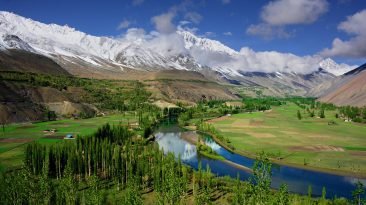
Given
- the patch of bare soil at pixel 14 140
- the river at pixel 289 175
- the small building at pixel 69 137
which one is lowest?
the river at pixel 289 175

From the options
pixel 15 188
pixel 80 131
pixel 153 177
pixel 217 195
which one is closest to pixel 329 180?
pixel 217 195

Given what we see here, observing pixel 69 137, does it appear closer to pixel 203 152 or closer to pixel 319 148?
pixel 203 152

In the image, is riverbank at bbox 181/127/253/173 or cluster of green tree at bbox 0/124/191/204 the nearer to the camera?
cluster of green tree at bbox 0/124/191/204

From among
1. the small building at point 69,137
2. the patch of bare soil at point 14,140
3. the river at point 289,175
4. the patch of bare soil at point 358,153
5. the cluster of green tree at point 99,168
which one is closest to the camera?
the cluster of green tree at point 99,168

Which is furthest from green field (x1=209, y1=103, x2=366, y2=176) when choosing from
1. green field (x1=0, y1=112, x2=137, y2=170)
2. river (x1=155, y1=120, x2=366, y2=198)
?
green field (x1=0, y1=112, x2=137, y2=170)

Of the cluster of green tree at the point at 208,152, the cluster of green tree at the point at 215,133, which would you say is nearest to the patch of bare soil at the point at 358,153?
the cluster of green tree at the point at 215,133

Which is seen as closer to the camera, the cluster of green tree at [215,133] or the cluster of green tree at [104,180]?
Result: the cluster of green tree at [104,180]

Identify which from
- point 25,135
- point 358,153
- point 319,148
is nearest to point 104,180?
point 25,135

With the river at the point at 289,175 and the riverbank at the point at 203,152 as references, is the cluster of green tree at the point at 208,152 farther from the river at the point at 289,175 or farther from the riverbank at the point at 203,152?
the river at the point at 289,175

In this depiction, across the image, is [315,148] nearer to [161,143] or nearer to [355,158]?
[355,158]

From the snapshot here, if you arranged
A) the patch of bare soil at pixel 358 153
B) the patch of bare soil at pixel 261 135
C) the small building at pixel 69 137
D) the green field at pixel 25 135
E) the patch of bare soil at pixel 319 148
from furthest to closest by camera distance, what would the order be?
the patch of bare soil at pixel 261 135, the small building at pixel 69 137, the patch of bare soil at pixel 319 148, the patch of bare soil at pixel 358 153, the green field at pixel 25 135

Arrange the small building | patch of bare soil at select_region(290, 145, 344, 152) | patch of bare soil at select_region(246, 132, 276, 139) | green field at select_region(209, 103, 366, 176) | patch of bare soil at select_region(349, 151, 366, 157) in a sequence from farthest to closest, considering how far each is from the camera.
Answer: patch of bare soil at select_region(246, 132, 276, 139) → the small building → patch of bare soil at select_region(290, 145, 344, 152) → patch of bare soil at select_region(349, 151, 366, 157) → green field at select_region(209, 103, 366, 176)

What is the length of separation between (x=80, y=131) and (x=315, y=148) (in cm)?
9846

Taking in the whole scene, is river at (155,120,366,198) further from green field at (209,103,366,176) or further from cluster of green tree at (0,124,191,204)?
cluster of green tree at (0,124,191,204)
